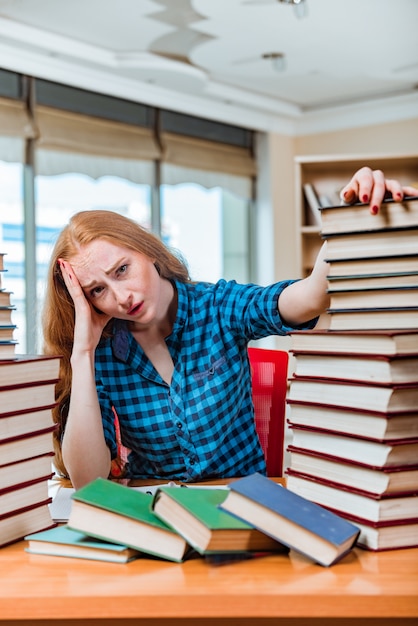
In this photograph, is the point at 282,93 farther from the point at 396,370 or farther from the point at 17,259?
the point at 396,370

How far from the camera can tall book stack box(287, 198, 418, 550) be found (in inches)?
36.4

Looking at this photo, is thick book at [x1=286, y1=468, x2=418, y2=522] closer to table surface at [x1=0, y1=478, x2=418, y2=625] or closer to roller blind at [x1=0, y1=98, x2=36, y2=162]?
table surface at [x1=0, y1=478, x2=418, y2=625]

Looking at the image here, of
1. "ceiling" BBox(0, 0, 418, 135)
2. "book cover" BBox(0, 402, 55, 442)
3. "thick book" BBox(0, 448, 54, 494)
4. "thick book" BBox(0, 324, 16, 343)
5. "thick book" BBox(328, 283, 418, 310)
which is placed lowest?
"thick book" BBox(0, 448, 54, 494)

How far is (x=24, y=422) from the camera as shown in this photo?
105 cm

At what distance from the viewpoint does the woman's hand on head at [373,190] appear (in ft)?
3.22

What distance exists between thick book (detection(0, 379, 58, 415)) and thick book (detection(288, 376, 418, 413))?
344mm

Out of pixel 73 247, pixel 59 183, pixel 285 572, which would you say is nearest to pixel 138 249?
pixel 73 247

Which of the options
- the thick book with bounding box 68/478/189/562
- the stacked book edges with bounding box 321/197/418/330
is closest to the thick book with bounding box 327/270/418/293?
the stacked book edges with bounding box 321/197/418/330

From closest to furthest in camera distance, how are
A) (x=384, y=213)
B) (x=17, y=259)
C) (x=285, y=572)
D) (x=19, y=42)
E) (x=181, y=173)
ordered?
1. (x=285, y=572)
2. (x=384, y=213)
3. (x=19, y=42)
4. (x=17, y=259)
5. (x=181, y=173)

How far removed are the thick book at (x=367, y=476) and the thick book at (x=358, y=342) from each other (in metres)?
0.14

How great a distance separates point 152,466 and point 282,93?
15.6ft

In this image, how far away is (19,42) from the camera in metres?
4.34

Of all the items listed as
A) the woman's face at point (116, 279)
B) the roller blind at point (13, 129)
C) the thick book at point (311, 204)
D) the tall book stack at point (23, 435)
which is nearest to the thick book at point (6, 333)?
the tall book stack at point (23, 435)

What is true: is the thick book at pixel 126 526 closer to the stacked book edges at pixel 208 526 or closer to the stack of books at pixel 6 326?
the stacked book edges at pixel 208 526
